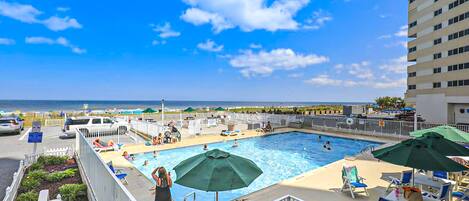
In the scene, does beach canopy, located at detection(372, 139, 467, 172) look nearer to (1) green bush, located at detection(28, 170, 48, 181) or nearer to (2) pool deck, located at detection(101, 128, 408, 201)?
(2) pool deck, located at detection(101, 128, 408, 201)

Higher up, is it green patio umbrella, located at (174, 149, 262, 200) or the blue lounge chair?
green patio umbrella, located at (174, 149, 262, 200)

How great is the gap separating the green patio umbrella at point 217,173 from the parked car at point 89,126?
54.0ft

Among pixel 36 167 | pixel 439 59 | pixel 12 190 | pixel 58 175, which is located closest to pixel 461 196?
pixel 12 190

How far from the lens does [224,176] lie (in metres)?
3.88

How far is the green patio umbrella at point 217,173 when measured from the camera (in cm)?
377

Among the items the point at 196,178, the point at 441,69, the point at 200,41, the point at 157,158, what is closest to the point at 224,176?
the point at 196,178

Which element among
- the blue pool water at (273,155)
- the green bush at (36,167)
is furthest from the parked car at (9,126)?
the blue pool water at (273,155)

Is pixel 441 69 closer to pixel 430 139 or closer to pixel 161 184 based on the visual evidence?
pixel 430 139

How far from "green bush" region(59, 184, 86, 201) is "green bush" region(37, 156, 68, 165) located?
437cm

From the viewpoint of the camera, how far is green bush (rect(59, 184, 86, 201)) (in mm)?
6703

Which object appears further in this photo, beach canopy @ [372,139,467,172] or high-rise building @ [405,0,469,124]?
high-rise building @ [405,0,469,124]

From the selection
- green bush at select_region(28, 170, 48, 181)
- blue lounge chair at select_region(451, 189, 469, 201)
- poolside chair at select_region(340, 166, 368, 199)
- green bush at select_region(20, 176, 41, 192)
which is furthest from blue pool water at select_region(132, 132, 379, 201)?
blue lounge chair at select_region(451, 189, 469, 201)

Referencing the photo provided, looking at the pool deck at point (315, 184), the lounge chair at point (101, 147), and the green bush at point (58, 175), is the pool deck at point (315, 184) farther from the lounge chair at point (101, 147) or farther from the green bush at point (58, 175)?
the green bush at point (58, 175)

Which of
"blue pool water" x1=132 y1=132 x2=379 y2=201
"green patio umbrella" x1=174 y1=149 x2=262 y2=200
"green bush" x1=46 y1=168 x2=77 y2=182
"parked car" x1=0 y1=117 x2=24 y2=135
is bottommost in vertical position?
"blue pool water" x1=132 y1=132 x2=379 y2=201
